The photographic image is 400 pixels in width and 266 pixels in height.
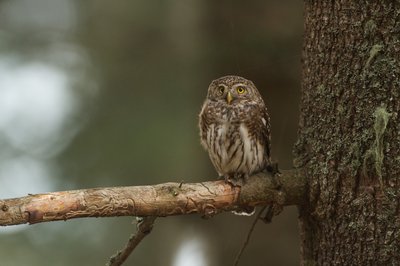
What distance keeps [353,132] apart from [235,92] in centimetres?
103

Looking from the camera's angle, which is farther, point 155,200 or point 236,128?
point 236,128

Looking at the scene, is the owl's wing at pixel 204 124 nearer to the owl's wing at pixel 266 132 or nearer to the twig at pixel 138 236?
the owl's wing at pixel 266 132

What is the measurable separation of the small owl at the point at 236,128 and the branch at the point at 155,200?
36 centimetres

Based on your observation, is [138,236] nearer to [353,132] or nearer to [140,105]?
[353,132]

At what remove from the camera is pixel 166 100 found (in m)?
6.23

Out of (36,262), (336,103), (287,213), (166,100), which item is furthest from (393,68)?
(36,262)

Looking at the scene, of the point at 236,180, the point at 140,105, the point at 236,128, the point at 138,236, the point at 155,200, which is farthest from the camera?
the point at 140,105

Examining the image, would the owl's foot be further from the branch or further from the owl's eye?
the owl's eye

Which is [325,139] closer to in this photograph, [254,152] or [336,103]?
[336,103]

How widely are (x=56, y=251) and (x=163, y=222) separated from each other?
114 centimetres

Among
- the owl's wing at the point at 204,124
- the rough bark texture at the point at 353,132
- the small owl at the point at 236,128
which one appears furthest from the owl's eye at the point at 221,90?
the rough bark texture at the point at 353,132

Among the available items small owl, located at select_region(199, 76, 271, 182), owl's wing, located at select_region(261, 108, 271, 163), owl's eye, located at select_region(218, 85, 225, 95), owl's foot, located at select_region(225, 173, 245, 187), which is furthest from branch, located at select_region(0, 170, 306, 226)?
owl's eye, located at select_region(218, 85, 225, 95)

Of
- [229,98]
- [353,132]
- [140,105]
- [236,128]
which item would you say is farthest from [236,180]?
[140,105]

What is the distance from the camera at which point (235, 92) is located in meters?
4.23
